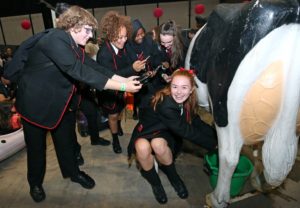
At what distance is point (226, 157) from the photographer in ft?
5.42

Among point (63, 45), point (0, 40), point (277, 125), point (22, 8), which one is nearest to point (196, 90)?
point (277, 125)

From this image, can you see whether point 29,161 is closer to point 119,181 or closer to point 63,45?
point 119,181

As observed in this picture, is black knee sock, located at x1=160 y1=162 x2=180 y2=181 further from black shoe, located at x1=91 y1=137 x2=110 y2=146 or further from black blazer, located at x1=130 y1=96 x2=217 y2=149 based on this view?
black shoe, located at x1=91 y1=137 x2=110 y2=146

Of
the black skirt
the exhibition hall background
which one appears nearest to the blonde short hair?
the black skirt

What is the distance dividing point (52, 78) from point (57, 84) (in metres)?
0.05

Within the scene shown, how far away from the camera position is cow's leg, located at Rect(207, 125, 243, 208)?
1.57 metres

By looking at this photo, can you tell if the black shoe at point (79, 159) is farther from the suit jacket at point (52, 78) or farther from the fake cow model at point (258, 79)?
the fake cow model at point (258, 79)

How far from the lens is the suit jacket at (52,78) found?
5.45 feet

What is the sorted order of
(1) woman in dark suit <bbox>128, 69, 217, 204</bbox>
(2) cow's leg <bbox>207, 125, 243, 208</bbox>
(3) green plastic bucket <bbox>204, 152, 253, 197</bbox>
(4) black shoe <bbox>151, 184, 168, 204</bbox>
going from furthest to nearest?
1. (4) black shoe <bbox>151, 184, 168, 204</bbox>
2. (3) green plastic bucket <bbox>204, 152, 253, 197</bbox>
3. (1) woman in dark suit <bbox>128, 69, 217, 204</bbox>
4. (2) cow's leg <bbox>207, 125, 243, 208</bbox>

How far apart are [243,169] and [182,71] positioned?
0.88 m

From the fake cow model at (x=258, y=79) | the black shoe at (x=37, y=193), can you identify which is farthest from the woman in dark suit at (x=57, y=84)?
the fake cow model at (x=258, y=79)

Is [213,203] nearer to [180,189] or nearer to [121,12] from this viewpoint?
[180,189]

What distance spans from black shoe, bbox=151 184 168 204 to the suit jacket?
0.82m

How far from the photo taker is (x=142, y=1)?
6016mm
